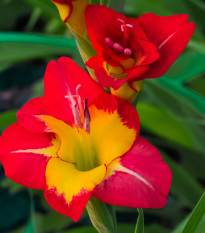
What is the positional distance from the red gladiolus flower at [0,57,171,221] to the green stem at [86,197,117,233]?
3 cm

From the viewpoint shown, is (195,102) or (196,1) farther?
(196,1)

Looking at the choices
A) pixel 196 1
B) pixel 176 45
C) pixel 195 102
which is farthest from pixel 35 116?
pixel 196 1

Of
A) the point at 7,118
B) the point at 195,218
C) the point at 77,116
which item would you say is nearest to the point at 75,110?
the point at 77,116

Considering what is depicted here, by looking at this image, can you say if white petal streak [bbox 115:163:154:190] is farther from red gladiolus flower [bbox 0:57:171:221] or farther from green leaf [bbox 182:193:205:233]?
green leaf [bbox 182:193:205:233]

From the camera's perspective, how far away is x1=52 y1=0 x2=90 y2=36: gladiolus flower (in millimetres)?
323

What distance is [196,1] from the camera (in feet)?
2.91

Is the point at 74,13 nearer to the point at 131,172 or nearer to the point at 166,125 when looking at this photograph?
the point at 131,172

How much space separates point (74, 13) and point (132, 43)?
0.17ft

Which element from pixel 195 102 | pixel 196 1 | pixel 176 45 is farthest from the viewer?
pixel 196 1

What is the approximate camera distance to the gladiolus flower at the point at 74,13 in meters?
0.32

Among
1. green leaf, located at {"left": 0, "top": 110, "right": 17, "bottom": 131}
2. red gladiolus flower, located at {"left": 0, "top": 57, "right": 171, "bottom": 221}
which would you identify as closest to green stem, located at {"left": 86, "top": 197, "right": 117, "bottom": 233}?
red gladiolus flower, located at {"left": 0, "top": 57, "right": 171, "bottom": 221}

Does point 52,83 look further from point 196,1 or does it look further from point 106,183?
point 196,1

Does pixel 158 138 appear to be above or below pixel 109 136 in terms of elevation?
below

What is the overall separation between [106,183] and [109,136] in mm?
42
